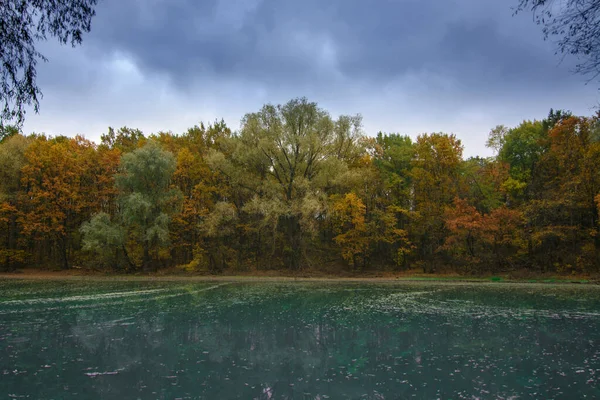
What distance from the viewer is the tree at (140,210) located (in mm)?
40812

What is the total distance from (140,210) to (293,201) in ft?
51.3

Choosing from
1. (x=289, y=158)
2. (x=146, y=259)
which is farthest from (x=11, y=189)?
(x=289, y=158)

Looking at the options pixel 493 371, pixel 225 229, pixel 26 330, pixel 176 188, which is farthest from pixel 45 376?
pixel 176 188

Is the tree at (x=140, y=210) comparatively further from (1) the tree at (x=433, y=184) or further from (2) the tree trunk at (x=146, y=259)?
(1) the tree at (x=433, y=184)

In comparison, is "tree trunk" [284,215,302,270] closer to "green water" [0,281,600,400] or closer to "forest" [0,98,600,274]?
"forest" [0,98,600,274]

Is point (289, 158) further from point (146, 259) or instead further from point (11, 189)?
point (11, 189)

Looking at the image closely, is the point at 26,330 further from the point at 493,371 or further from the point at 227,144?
the point at 227,144

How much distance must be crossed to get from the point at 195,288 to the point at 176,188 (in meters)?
16.4

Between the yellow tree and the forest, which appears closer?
the forest

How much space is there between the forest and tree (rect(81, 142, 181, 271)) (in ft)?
0.48

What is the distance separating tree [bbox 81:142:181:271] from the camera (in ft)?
134

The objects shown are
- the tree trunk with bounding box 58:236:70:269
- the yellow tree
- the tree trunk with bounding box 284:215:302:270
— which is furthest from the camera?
the tree trunk with bounding box 58:236:70:269

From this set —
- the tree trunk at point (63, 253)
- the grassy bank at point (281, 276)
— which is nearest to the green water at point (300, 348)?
the grassy bank at point (281, 276)

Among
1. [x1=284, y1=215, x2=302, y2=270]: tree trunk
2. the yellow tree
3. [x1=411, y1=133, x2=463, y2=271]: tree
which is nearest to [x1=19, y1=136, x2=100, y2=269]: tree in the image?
[x1=284, y1=215, x2=302, y2=270]: tree trunk
